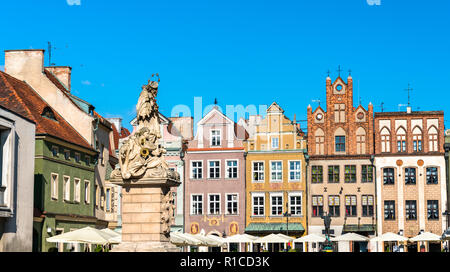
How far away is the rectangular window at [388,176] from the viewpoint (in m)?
56.6

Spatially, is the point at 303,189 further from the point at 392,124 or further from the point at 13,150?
the point at 13,150

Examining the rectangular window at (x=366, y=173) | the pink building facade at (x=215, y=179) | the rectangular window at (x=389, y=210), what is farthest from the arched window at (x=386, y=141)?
the pink building facade at (x=215, y=179)

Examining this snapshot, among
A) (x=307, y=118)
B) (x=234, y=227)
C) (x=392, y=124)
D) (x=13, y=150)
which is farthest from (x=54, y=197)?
(x=392, y=124)

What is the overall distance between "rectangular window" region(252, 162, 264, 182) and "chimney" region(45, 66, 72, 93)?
54.6ft

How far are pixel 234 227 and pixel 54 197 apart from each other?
71.2 feet

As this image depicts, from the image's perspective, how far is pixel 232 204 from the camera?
58.1 meters

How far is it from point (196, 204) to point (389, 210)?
15.1 metres

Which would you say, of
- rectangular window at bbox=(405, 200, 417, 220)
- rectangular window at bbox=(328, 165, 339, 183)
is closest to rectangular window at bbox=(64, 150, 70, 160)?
rectangular window at bbox=(328, 165, 339, 183)

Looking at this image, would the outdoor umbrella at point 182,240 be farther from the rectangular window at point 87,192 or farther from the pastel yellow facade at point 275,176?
the pastel yellow facade at point 275,176

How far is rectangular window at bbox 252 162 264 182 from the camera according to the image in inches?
2277

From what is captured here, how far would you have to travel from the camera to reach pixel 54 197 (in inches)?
1524

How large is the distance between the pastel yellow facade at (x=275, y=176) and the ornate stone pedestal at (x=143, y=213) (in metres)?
37.1
